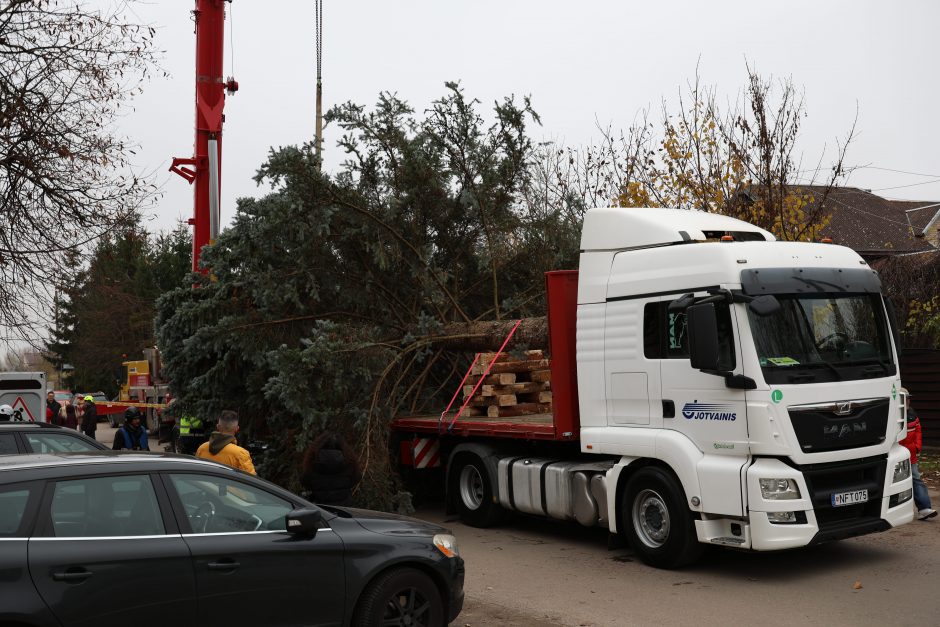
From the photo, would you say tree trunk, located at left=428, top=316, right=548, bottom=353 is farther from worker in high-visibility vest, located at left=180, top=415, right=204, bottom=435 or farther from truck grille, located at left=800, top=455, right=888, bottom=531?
truck grille, located at left=800, top=455, right=888, bottom=531

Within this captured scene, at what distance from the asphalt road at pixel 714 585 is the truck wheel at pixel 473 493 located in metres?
0.79

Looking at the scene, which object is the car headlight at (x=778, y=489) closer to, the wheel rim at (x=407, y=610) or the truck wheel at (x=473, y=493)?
the wheel rim at (x=407, y=610)

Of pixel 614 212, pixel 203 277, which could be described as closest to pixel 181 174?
pixel 203 277

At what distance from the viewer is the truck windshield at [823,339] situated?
27.6ft

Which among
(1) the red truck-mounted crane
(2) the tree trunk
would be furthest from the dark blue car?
(1) the red truck-mounted crane

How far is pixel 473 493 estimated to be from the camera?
1222 centimetres

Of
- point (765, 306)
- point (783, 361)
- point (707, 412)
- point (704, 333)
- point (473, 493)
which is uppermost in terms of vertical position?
point (765, 306)

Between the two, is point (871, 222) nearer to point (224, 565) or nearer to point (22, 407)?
point (22, 407)

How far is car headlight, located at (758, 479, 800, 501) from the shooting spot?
8156mm

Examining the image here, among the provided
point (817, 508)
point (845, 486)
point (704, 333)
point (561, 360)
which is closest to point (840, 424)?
point (845, 486)

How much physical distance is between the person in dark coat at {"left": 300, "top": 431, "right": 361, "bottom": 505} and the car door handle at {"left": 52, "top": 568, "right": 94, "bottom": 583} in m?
4.03

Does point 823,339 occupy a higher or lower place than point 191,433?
higher

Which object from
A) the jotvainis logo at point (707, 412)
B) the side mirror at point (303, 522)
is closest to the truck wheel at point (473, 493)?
the jotvainis logo at point (707, 412)

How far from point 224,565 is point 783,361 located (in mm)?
5255
